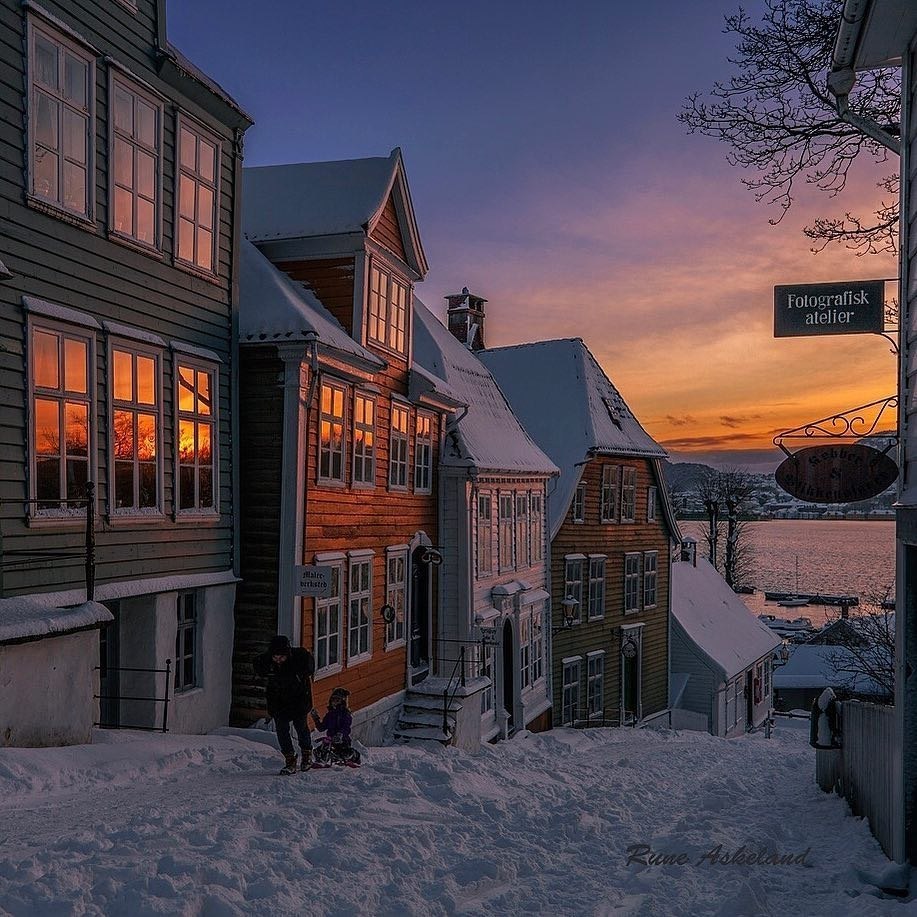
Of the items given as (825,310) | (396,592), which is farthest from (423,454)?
(825,310)

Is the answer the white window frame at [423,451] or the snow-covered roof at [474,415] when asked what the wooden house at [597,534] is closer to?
the snow-covered roof at [474,415]

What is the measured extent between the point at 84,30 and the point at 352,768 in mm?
9110

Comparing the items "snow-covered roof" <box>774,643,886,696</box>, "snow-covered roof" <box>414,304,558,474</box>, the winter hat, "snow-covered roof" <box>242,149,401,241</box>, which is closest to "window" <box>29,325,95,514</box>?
the winter hat

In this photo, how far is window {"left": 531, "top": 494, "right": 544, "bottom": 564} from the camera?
23797 millimetres

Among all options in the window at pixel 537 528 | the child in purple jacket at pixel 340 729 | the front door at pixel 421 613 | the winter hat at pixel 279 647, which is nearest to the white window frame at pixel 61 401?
the winter hat at pixel 279 647

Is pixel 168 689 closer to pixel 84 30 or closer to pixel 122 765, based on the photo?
pixel 122 765

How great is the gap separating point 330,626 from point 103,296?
20.5 ft

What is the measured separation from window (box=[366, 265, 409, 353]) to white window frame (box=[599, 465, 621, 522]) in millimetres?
11395

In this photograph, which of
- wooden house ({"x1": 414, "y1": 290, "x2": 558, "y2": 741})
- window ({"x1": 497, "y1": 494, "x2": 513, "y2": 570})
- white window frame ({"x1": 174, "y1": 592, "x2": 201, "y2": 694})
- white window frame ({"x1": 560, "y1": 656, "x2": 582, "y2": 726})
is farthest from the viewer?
white window frame ({"x1": 560, "y1": 656, "x2": 582, "y2": 726})

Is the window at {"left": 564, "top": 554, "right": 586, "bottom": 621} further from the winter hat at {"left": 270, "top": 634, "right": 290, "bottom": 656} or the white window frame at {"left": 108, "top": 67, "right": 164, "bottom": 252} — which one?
the white window frame at {"left": 108, "top": 67, "right": 164, "bottom": 252}

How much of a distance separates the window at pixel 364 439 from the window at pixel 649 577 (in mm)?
15735

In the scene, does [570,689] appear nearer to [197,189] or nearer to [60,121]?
[197,189]

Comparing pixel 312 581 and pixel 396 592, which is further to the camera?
pixel 396 592

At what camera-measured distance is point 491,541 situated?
20766mm
